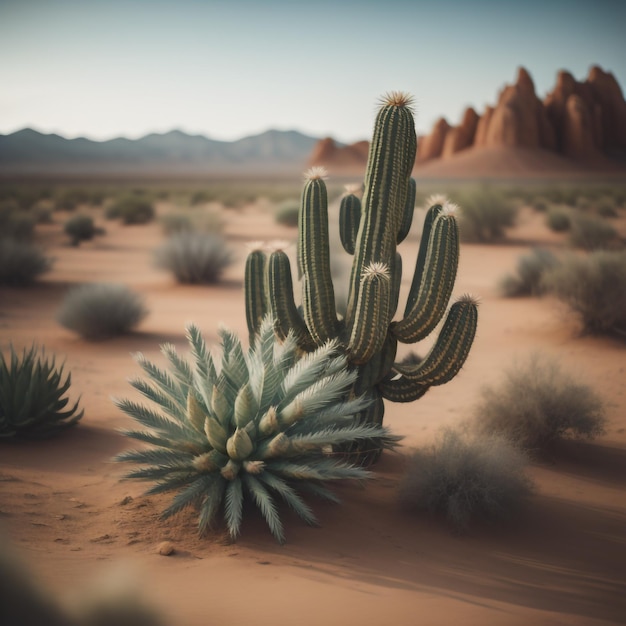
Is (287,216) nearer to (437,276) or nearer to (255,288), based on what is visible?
(255,288)

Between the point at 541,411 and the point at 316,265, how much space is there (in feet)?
10.4

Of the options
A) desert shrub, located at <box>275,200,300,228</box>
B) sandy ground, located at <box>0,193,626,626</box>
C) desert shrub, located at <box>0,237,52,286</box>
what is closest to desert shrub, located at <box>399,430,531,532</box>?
sandy ground, located at <box>0,193,626,626</box>

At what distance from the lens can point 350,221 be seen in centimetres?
726

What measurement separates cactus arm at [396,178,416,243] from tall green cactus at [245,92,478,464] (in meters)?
0.34

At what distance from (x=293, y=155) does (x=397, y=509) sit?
186991 millimetres

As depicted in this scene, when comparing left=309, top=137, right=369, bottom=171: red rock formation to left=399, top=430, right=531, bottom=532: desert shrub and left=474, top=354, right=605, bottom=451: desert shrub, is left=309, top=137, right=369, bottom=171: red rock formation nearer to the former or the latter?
left=474, top=354, right=605, bottom=451: desert shrub

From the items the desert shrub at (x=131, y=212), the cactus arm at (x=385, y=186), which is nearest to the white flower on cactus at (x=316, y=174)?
the cactus arm at (x=385, y=186)

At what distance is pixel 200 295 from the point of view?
16.6 metres

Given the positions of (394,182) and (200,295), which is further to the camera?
(200,295)

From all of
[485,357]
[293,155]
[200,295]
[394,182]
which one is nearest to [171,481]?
[394,182]

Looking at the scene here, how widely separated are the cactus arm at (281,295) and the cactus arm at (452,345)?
Answer: 1317 millimetres

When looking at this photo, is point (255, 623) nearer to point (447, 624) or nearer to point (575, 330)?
point (447, 624)

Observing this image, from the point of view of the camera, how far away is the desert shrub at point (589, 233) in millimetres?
22500

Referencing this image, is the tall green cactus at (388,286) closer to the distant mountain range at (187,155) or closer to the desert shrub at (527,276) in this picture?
the desert shrub at (527,276)
